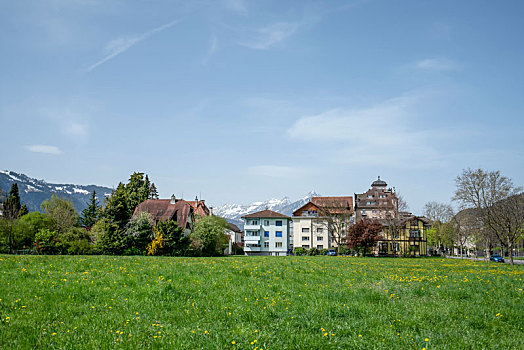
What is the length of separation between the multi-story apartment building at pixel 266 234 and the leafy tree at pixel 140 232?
4175 centimetres

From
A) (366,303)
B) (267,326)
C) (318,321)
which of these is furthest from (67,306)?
(366,303)

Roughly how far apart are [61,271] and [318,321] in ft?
43.5

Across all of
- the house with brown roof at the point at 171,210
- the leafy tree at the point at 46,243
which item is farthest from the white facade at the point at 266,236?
the leafy tree at the point at 46,243

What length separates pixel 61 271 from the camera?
58.6ft

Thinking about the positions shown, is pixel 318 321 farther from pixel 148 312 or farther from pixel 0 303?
pixel 0 303

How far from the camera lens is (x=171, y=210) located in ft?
256

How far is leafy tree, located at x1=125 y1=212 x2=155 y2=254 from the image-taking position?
2345 inches

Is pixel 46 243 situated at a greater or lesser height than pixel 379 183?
lesser

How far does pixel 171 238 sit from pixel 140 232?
4783 millimetres

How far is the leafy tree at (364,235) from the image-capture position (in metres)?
73.8

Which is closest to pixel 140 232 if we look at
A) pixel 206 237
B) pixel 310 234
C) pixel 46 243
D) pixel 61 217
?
pixel 46 243

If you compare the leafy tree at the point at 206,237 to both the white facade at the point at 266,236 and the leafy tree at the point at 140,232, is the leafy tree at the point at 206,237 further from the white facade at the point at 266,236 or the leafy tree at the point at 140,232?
the white facade at the point at 266,236

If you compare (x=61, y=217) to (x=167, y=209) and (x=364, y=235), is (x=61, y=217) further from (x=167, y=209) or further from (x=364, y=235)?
(x=364, y=235)

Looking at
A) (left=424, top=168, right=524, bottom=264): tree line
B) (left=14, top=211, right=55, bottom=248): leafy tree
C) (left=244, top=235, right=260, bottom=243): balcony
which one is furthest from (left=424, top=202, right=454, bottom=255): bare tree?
(left=14, top=211, right=55, bottom=248): leafy tree
